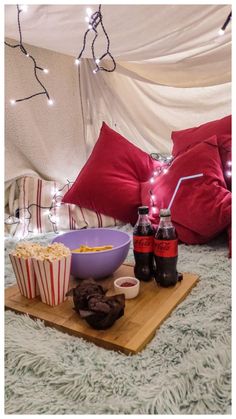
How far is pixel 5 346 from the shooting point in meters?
0.72

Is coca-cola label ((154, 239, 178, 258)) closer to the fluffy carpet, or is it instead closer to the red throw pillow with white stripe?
the fluffy carpet

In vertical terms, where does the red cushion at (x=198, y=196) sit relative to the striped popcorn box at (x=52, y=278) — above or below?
above

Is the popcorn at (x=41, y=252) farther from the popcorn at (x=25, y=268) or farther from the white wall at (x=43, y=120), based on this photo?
the white wall at (x=43, y=120)

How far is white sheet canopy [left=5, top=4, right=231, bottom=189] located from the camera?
4.22ft

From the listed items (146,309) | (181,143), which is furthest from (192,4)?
(146,309)

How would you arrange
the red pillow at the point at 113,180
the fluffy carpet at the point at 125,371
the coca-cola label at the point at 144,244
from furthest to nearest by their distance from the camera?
the red pillow at the point at 113,180 < the coca-cola label at the point at 144,244 < the fluffy carpet at the point at 125,371

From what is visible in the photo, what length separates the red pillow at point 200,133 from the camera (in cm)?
Answer: 146

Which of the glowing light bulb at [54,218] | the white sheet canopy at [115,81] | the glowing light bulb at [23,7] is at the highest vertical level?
the glowing light bulb at [23,7]

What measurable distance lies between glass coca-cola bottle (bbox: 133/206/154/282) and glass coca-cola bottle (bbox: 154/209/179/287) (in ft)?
0.09

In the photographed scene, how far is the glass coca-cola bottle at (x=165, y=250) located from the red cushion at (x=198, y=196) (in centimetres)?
40

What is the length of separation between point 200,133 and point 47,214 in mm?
815

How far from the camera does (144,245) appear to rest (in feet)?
3.03

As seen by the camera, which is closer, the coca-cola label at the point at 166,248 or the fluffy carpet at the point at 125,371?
the fluffy carpet at the point at 125,371

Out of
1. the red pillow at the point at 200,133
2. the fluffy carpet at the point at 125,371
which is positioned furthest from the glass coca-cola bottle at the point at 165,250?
the red pillow at the point at 200,133
